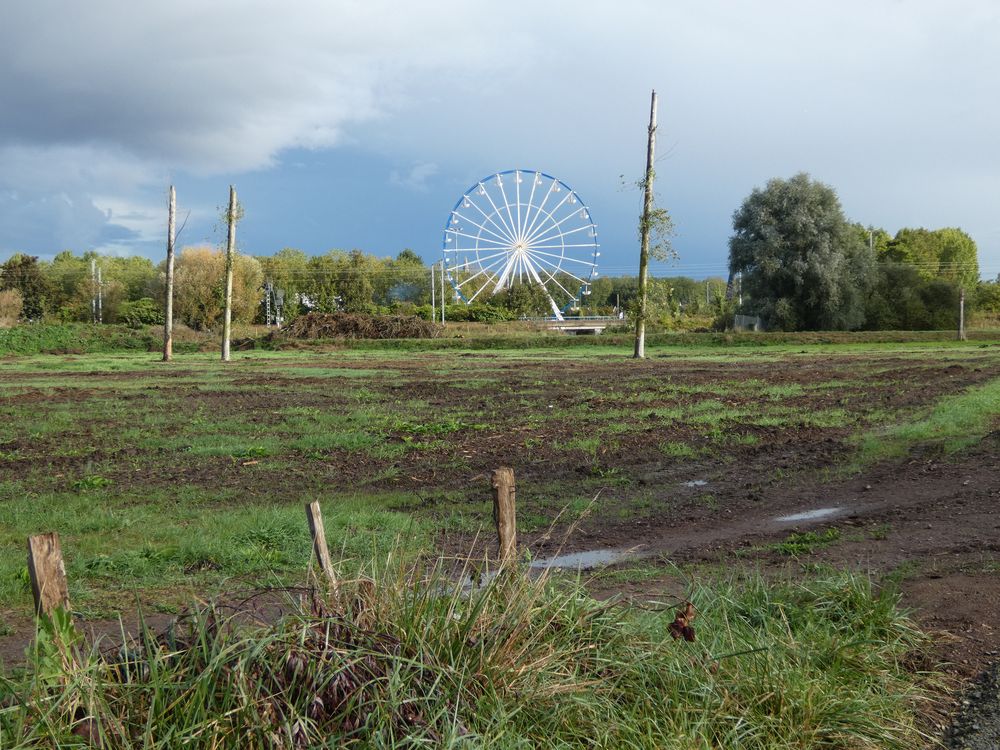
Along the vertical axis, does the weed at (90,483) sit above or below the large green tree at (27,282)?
below

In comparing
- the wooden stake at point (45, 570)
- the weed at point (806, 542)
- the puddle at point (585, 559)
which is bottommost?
the puddle at point (585, 559)

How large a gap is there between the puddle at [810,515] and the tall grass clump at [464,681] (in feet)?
12.8

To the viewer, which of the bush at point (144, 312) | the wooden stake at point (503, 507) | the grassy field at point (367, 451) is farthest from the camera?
the bush at point (144, 312)

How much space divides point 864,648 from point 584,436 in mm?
9415

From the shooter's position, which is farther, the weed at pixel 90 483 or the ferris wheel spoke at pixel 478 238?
the ferris wheel spoke at pixel 478 238

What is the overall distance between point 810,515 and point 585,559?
2894 millimetres

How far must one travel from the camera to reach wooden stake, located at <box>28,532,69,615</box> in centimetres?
366

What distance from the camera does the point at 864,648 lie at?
488 cm

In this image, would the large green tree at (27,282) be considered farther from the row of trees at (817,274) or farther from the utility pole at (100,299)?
the row of trees at (817,274)

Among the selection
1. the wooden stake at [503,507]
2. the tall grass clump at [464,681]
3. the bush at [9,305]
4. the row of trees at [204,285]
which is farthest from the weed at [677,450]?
the bush at [9,305]

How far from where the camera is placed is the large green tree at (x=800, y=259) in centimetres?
5794

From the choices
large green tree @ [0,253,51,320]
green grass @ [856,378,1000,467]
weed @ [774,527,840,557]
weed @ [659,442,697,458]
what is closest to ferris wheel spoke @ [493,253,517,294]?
large green tree @ [0,253,51,320]

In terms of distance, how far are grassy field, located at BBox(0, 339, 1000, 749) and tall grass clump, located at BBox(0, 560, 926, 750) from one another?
2cm

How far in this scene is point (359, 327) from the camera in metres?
59.3
